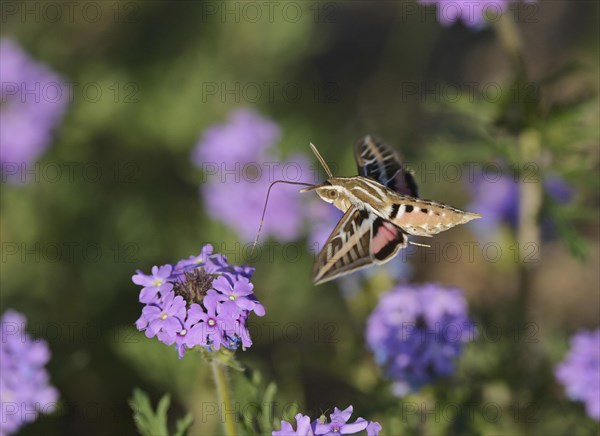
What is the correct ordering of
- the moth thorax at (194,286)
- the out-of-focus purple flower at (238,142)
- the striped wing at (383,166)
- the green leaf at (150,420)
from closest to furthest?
1. the moth thorax at (194,286)
2. the green leaf at (150,420)
3. the striped wing at (383,166)
4. the out-of-focus purple flower at (238,142)

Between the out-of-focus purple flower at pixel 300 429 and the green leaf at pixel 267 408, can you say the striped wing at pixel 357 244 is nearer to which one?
the green leaf at pixel 267 408

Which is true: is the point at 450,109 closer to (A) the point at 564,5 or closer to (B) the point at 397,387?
(B) the point at 397,387

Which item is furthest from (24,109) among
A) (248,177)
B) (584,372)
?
(584,372)

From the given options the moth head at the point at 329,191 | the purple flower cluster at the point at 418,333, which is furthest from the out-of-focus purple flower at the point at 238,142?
the moth head at the point at 329,191

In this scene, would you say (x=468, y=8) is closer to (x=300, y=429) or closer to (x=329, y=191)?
(x=329, y=191)

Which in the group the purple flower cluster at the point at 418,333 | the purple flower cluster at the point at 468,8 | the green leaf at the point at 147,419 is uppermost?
the purple flower cluster at the point at 468,8

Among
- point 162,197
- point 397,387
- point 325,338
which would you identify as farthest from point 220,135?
point 397,387

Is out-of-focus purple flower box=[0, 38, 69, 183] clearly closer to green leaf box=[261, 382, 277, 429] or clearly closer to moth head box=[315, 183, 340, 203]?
moth head box=[315, 183, 340, 203]

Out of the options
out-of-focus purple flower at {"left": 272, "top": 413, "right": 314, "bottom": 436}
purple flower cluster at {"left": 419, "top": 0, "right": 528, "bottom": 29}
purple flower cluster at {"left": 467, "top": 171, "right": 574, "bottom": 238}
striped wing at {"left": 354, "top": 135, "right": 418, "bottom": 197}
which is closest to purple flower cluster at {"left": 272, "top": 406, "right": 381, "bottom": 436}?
out-of-focus purple flower at {"left": 272, "top": 413, "right": 314, "bottom": 436}
